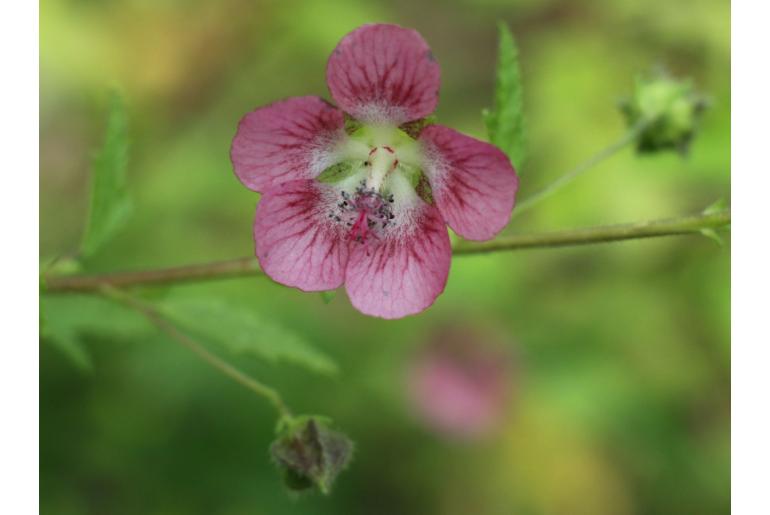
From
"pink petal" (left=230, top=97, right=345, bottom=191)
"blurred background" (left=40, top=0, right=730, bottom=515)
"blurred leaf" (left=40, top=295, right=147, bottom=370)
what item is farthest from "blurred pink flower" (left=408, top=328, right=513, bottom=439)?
"pink petal" (left=230, top=97, right=345, bottom=191)

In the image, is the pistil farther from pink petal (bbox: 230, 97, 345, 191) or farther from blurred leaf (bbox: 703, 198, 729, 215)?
blurred leaf (bbox: 703, 198, 729, 215)

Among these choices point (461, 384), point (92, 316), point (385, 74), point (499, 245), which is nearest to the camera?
point (385, 74)

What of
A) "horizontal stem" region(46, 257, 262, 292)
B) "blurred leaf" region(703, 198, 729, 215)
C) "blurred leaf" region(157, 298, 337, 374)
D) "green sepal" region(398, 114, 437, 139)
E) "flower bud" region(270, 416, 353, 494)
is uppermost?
"green sepal" region(398, 114, 437, 139)

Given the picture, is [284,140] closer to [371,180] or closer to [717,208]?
[371,180]

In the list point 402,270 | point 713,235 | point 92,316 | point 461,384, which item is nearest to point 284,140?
point 402,270

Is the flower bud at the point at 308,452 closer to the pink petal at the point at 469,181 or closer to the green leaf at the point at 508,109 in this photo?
the pink petal at the point at 469,181

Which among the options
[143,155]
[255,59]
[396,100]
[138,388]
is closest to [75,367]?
[138,388]
